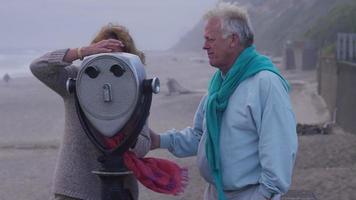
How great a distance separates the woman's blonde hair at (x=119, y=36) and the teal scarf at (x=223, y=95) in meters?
0.42

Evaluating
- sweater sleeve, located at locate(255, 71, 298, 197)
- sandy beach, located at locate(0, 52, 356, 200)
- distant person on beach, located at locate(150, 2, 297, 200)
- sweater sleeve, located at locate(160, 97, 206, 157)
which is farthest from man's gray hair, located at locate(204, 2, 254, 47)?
sandy beach, located at locate(0, 52, 356, 200)

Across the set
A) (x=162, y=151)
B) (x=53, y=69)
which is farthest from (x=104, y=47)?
(x=162, y=151)

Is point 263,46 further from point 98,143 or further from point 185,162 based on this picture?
point 98,143

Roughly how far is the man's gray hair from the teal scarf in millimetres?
62

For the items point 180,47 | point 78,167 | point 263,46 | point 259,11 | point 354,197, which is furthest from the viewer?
point 180,47

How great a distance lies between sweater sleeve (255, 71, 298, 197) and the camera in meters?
2.86

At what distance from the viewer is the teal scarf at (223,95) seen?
2992mm

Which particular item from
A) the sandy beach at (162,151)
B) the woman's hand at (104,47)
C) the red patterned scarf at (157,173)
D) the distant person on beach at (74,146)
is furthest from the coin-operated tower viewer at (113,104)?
the sandy beach at (162,151)

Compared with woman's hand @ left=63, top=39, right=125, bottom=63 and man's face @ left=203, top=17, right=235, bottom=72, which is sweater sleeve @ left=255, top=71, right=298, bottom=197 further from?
woman's hand @ left=63, top=39, right=125, bottom=63

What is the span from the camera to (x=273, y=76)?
2.96 meters

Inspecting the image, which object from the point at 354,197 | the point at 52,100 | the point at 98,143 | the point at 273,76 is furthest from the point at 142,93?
the point at 52,100

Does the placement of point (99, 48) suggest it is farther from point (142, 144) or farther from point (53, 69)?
point (142, 144)

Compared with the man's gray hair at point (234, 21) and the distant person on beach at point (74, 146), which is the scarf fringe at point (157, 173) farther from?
the man's gray hair at point (234, 21)

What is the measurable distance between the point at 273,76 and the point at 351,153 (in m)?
6.46
